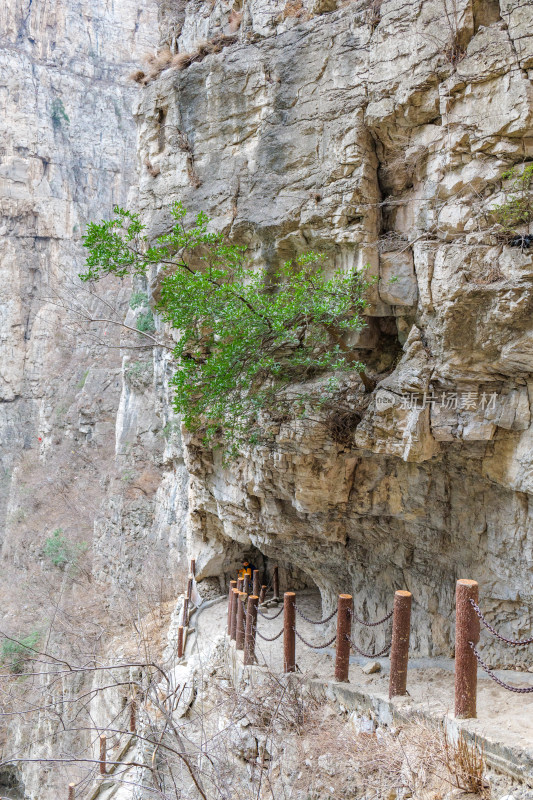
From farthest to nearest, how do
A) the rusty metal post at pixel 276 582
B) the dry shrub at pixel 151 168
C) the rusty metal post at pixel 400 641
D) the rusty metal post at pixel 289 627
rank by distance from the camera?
the rusty metal post at pixel 276 582
the dry shrub at pixel 151 168
the rusty metal post at pixel 289 627
the rusty metal post at pixel 400 641

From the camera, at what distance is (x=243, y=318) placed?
24.0 ft

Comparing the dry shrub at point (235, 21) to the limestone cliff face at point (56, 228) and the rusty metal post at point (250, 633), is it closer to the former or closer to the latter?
the rusty metal post at point (250, 633)

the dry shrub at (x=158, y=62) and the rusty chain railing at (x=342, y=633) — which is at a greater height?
the dry shrub at (x=158, y=62)

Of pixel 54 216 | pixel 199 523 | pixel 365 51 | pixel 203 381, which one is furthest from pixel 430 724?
pixel 54 216

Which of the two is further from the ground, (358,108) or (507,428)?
(358,108)

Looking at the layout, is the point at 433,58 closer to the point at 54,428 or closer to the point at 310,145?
the point at 310,145

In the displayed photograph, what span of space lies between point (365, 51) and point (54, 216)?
100 feet

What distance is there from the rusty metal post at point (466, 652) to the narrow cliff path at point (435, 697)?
4.4 inches

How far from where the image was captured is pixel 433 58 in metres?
6.07

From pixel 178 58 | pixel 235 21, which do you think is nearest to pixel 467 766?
pixel 235 21

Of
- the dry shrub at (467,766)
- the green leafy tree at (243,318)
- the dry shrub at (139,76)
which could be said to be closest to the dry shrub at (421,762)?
the dry shrub at (467,766)

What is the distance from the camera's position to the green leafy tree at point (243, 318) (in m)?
7.08

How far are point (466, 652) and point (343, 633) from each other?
186 cm

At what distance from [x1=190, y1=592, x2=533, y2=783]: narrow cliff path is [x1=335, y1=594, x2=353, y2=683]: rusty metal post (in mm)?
171
